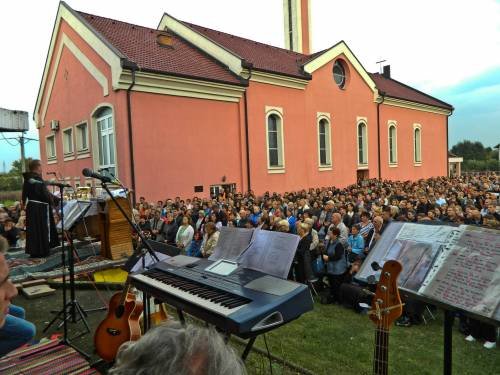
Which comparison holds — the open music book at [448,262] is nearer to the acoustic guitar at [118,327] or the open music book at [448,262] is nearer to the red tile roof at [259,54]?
the acoustic guitar at [118,327]

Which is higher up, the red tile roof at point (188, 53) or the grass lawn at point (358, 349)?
the red tile roof at point (188, 53)

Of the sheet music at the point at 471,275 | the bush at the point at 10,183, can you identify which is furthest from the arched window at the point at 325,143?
the bush at the point at 10,183

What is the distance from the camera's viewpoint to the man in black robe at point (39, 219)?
6.76m

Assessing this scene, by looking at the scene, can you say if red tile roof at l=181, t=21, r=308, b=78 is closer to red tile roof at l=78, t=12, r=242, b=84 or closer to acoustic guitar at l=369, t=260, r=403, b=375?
red tile roof at l=78, t=12, r=242, b=84

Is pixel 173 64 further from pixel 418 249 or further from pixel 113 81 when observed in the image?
pixel 418 249

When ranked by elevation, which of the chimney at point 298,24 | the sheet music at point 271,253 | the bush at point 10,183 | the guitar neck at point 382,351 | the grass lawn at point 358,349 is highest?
the chimney at point 298,24

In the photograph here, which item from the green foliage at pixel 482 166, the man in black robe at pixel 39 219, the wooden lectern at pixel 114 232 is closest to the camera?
the man in black robe at pixel 39 219

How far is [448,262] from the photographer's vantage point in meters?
2.47

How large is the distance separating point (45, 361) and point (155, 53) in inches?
604

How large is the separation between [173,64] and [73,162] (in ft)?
23.8

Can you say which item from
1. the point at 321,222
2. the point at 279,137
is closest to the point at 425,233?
the point at 321,222

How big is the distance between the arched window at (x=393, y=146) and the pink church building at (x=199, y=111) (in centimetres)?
100

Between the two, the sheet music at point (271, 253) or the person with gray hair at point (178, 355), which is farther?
the sheet music at point (271, 253)

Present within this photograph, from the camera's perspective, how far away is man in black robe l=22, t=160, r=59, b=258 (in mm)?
6758
